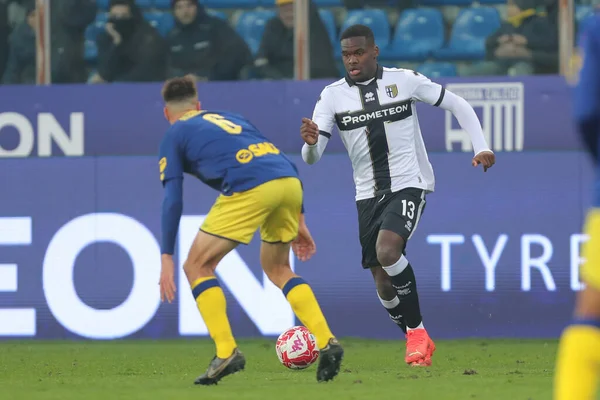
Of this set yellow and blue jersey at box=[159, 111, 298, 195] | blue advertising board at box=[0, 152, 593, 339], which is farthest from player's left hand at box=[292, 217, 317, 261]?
blue advertising board at box=[0, 152, 593, 339]

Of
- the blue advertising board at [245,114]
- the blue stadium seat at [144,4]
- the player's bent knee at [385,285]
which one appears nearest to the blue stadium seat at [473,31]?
the blue advertising board at [245,114]

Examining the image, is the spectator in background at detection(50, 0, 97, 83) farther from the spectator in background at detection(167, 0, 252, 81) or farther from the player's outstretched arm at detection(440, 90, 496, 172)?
the player's outstretched arm at detection(440, 90, 496, 172)

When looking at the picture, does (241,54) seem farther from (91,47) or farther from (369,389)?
(369,389)

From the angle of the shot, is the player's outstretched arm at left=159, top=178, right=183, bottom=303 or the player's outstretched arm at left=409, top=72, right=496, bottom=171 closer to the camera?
the player's outstretched arm at left=159, top=178, right=183, bottom=303

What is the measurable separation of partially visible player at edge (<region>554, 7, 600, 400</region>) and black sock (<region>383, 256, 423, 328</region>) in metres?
4.06

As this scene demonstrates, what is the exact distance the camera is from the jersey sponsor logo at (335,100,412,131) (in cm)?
815

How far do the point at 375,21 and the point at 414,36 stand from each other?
39 cm

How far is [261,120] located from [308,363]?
414cm

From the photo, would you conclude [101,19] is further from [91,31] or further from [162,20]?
[162,20]

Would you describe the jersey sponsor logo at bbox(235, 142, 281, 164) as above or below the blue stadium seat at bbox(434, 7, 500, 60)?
below

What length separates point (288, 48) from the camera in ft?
37.1

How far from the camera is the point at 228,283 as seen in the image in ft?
34.6

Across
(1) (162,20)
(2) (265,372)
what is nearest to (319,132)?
(2) (265,372)

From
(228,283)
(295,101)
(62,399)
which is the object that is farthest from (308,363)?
(295,101)
